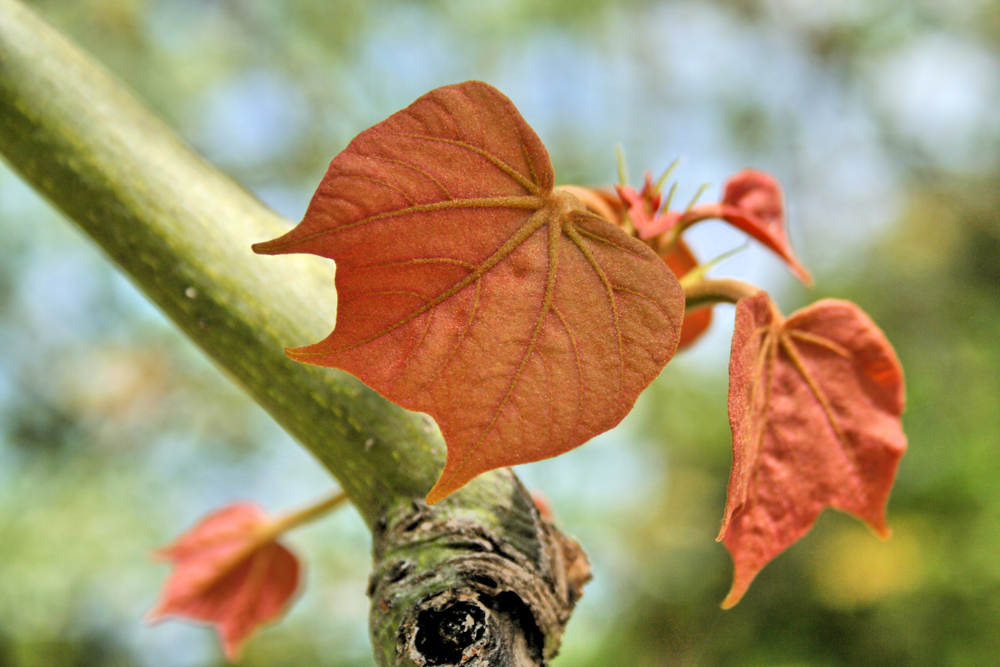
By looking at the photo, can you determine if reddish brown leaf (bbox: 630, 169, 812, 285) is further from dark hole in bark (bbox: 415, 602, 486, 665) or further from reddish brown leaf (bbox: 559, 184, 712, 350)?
dark hole in bark (bbox: 415, 602, 486, 665)

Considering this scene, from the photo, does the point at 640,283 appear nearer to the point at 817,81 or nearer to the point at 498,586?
the point at 498,586

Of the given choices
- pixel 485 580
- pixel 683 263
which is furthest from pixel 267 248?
pixel 683 263

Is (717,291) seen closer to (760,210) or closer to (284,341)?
(760,210)

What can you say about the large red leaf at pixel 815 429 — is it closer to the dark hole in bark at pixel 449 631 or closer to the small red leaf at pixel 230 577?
the dark hole in bark at pixel 449 631

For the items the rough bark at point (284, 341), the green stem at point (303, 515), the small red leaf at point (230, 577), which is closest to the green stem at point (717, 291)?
the rough bark at point (284, 341)

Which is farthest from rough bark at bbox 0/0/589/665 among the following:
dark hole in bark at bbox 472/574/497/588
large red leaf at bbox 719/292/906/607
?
large red leaf at bbox 719/292/906/607

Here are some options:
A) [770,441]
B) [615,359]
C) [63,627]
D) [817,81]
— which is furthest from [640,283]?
[817,81]
